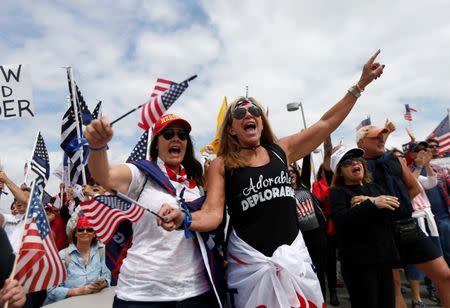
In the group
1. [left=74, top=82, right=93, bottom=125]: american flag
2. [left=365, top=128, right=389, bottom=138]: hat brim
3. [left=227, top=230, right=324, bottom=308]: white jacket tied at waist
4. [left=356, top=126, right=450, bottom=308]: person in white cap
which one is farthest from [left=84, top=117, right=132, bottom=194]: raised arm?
[left=74, top=82, right=93, bottom=125]: american flag

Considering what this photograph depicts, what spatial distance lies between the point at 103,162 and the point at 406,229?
2.80 m

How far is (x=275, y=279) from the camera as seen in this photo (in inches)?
83.8

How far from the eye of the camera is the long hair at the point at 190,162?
256cm

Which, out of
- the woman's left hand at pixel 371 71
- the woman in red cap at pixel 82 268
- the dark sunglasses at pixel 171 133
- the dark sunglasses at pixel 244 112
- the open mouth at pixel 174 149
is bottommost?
the woman in red cap at pixel 82 268

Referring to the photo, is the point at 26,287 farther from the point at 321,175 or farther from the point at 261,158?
the point at 321,175

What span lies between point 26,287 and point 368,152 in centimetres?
337

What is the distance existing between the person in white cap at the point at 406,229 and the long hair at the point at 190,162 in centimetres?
188

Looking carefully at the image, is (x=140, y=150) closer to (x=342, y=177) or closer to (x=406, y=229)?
(x=342, y=177)

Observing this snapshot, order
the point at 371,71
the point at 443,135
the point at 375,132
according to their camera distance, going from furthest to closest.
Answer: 1. the point at 443,135
2. the point at 375,132
3. the point at 371,71

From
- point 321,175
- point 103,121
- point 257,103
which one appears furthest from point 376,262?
point 321,175

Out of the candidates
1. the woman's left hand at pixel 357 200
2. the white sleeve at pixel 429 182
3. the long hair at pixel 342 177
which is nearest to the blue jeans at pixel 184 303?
the woman's left hand at pixel 357 200

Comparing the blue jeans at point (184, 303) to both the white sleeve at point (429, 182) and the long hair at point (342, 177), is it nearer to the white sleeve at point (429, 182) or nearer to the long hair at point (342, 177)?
the long hair at point (342, 177)

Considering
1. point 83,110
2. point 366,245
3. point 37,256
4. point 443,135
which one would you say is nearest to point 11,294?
point 37,256

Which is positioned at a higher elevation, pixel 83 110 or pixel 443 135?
pixel 83 110
